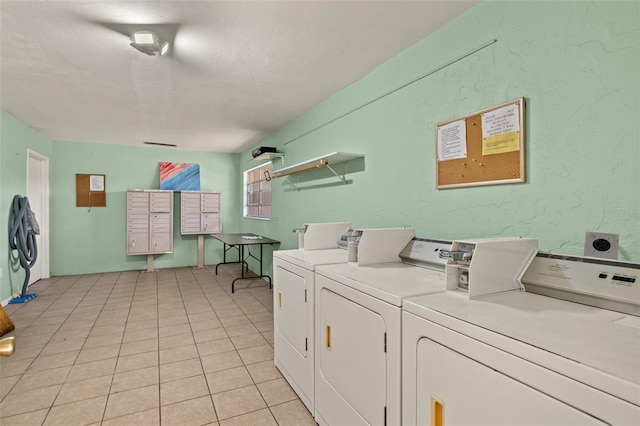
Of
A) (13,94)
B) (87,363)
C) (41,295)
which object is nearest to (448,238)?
(87,363)

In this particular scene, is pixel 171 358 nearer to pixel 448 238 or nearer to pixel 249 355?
pixel 249 355

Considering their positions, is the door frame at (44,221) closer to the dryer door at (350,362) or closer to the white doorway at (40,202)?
the white doorway at (40,202)

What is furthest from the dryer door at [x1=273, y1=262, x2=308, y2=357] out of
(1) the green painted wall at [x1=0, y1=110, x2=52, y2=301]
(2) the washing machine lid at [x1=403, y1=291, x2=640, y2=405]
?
(1) the green painted wall at [x1=0, y1=110, x2=52, y2=301]

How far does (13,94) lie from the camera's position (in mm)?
3533

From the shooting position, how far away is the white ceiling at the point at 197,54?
2.02 metres

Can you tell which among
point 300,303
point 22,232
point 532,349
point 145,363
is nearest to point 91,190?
point 22,232

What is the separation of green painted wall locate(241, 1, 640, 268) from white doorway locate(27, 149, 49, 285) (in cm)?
587

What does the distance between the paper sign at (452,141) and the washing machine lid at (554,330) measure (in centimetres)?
96

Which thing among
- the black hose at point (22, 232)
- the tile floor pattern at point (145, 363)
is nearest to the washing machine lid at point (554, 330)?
the tile floor pattern at point (145, 363)

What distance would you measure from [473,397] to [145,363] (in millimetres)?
2750

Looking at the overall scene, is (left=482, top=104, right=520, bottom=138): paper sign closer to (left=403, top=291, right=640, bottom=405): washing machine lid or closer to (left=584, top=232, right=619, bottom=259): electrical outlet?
(left=584, top=232, right=619, bottom=259): electrical outlet

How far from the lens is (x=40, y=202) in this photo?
18.6 feet

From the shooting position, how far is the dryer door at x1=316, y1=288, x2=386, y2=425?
57.1 inches

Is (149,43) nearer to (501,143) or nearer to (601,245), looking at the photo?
(501,143)
